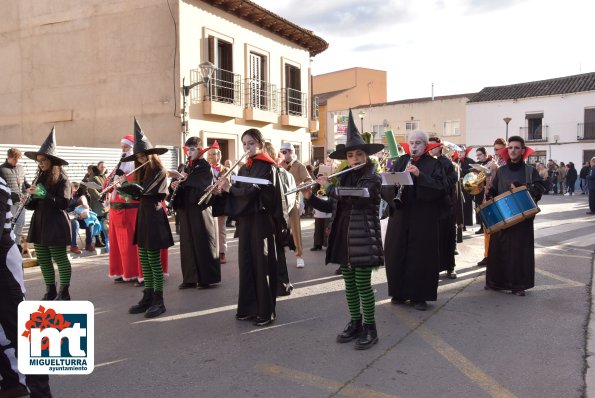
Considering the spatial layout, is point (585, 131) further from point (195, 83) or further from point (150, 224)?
A: point (150, 224)

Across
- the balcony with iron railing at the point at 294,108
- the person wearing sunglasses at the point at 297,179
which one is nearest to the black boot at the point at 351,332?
the person wearing sunglasses at the point at 297,179

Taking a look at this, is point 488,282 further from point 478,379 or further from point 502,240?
point 478,379

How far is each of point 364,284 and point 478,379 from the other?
4.08 feet

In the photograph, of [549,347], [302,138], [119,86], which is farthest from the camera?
[302,138]

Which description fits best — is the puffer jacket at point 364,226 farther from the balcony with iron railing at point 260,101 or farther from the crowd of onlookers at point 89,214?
the balcony with iron railing at point 260,101

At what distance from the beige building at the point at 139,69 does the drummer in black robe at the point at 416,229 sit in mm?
11567

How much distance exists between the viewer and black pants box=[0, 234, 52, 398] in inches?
140

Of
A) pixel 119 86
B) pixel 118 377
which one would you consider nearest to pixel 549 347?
pixel 118 377

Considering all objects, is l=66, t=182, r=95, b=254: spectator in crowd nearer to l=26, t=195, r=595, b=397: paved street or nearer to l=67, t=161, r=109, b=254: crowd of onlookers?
l=67, t=161, r=109, b=254: crowd of onlookers

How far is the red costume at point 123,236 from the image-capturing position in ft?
24.1

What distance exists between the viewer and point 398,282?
6.15 metres

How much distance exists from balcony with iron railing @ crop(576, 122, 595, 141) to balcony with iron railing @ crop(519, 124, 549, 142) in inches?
90.2

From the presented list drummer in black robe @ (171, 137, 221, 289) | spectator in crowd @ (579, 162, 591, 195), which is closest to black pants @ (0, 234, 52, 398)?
drummer in black robe @ (171, 137, 221, 289)

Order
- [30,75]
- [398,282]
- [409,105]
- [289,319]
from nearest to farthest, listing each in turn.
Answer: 1. [289,319]
2. [398,282]
3. [30,75]
4. [409,105]
